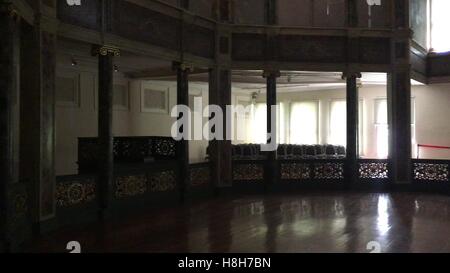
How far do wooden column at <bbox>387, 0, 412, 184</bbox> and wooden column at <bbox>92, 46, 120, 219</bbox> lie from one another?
6614 mm

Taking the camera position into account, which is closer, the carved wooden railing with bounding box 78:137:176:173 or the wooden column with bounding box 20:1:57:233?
the wooden column with bounding box 20:1:57:233

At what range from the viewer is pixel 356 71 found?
34.4 ft

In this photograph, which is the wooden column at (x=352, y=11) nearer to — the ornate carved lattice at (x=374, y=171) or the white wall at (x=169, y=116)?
the ornate carved lattice at (x=374, y=171)

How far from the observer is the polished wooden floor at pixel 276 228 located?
5.39 metres

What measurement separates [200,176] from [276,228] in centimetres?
338

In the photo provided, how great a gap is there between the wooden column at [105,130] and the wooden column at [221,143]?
2752 mm

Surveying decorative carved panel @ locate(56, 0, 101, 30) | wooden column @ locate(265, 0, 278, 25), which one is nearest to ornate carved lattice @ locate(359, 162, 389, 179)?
wooden column @ locate(265, 0, 278, 25)

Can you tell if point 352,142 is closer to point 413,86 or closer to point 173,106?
point 413,86

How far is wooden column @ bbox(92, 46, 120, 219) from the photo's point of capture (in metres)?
7.26

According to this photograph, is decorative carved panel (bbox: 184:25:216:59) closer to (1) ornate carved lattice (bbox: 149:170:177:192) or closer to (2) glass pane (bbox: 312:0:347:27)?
(1) ornate carved lattice (bbox: 149:170:177:192)

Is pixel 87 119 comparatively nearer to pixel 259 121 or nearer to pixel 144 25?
pixel 144 25

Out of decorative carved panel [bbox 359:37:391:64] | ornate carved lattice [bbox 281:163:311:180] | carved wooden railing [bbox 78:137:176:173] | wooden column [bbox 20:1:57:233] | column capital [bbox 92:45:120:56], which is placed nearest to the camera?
wooden column [bbox 20:1:57:233]

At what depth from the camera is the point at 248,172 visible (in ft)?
34.0

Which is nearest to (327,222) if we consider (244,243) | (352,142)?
(244,243)
